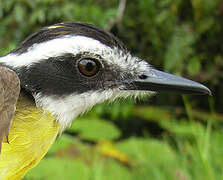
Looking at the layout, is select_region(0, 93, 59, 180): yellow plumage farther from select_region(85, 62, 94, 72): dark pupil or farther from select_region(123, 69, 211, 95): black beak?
select_region(123, 69, 211, 95): black beak

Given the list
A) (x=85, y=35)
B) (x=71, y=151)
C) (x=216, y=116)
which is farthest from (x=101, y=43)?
Answer: (x=216, y=116)

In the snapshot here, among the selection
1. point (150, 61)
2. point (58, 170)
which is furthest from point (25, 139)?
point (150, 61)

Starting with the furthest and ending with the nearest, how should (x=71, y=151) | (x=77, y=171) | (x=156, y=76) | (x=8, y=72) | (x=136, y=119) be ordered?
(x=136, y=119) < (x=71, y=151) < (x=77, y=171) < (x=156, y=76) < (x=8, y=72)

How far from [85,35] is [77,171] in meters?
1.56

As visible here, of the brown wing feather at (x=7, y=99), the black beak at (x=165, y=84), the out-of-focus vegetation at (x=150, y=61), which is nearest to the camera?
the brown wing feather at (x=7, y=99)

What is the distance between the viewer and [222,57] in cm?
425

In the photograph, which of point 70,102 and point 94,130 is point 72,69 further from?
point 94,130

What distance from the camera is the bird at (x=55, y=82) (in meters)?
1.67

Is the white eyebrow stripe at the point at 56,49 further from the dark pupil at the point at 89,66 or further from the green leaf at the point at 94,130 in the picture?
the green leaf at the point at 94,130

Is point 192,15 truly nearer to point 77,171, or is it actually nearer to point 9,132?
point 77,171

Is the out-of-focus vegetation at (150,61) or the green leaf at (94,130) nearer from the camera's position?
the out-of-focus vegetation at (150,61)

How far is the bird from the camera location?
1.67m

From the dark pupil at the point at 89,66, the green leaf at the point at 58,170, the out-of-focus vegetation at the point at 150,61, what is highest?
the dark pupil at the point at 89,66

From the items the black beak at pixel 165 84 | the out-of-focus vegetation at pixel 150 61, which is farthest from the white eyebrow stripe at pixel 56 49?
the out-of-focus vegetation at pixel 150 61
